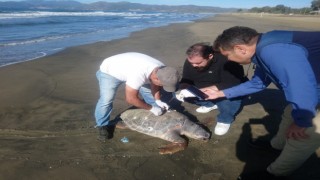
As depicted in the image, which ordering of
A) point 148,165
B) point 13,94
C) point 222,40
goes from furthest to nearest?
point 13,94
point 148,165
point 222,40

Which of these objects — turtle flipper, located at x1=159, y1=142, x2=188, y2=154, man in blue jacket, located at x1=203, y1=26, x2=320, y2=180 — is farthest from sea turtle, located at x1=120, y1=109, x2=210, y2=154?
man in blue jacket, located at x1=203, y1=26, x2=320, y2=180

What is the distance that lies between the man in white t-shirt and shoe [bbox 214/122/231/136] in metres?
0.84

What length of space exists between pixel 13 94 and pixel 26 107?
850mm

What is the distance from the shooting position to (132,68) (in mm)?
4062

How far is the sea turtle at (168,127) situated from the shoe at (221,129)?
267mm

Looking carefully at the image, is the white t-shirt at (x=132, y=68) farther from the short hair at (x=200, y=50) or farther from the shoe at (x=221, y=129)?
the shoe at (x=221, y=129)

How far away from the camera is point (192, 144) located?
14.6 ft

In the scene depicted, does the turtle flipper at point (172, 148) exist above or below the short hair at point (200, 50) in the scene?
below

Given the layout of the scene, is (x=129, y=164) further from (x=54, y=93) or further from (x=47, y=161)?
(x=54, y=93)

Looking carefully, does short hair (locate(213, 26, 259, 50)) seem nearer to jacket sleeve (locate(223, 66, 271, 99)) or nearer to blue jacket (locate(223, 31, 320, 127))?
blue jacket (locate(223, 31, 320, 127))

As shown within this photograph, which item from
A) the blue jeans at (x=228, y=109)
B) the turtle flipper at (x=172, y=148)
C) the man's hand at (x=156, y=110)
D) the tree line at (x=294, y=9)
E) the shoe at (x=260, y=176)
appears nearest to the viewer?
the shoe at (x=260, y=176)

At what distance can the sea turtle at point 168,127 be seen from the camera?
445 centimetres

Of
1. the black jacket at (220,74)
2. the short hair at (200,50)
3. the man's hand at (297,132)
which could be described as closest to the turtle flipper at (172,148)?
the black jacket at (220,74)

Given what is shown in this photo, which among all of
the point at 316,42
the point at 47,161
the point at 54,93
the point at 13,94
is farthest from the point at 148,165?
the point at 13,94
